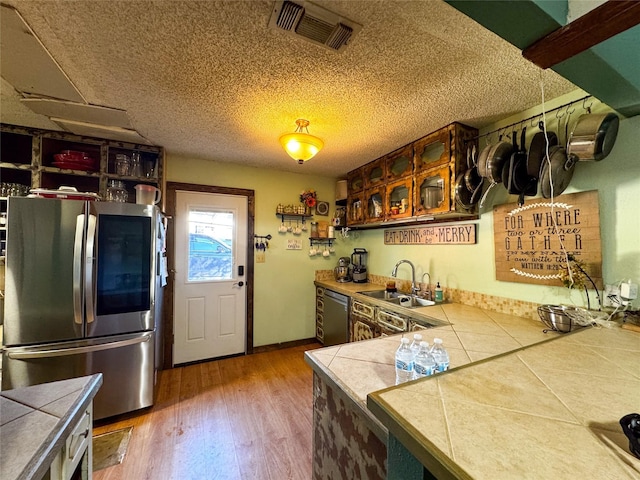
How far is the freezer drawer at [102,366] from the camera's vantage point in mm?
1819

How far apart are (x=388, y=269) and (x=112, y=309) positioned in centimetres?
279

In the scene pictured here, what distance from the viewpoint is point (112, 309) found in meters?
2.04

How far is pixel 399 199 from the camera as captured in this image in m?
2.94

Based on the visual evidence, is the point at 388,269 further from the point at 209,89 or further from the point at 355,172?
the point at 209,89

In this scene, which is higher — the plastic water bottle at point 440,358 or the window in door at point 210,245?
the window in door at point 210,245

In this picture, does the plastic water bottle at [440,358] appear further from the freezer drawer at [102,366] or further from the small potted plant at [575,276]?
the freezer drawer at [102,366]

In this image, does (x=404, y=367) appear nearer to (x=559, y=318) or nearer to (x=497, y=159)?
(x=559, y=318)

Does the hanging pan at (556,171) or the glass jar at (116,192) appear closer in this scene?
the hanging pan at (556,171)

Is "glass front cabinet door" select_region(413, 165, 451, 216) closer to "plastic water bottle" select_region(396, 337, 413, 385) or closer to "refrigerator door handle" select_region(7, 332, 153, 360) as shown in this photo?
"plastic water bottle" select_region(396, 337, 413, 385)

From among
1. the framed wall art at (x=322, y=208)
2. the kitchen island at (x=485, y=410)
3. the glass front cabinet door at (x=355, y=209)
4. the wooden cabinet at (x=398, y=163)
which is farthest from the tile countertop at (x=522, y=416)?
the framed wall art at (x=322, y=208)

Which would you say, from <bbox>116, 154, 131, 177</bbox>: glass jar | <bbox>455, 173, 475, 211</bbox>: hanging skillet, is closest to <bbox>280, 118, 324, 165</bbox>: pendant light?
<bbox>455, 173, 475, 211</bbox>: hanging skillet

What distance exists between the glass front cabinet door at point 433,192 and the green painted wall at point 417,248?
367 mm

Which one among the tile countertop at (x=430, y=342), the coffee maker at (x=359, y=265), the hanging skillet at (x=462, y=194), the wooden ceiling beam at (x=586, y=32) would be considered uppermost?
the wooden ceiling beam at (x=586, y=32)

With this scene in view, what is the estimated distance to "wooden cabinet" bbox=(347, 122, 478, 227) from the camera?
2.11m
